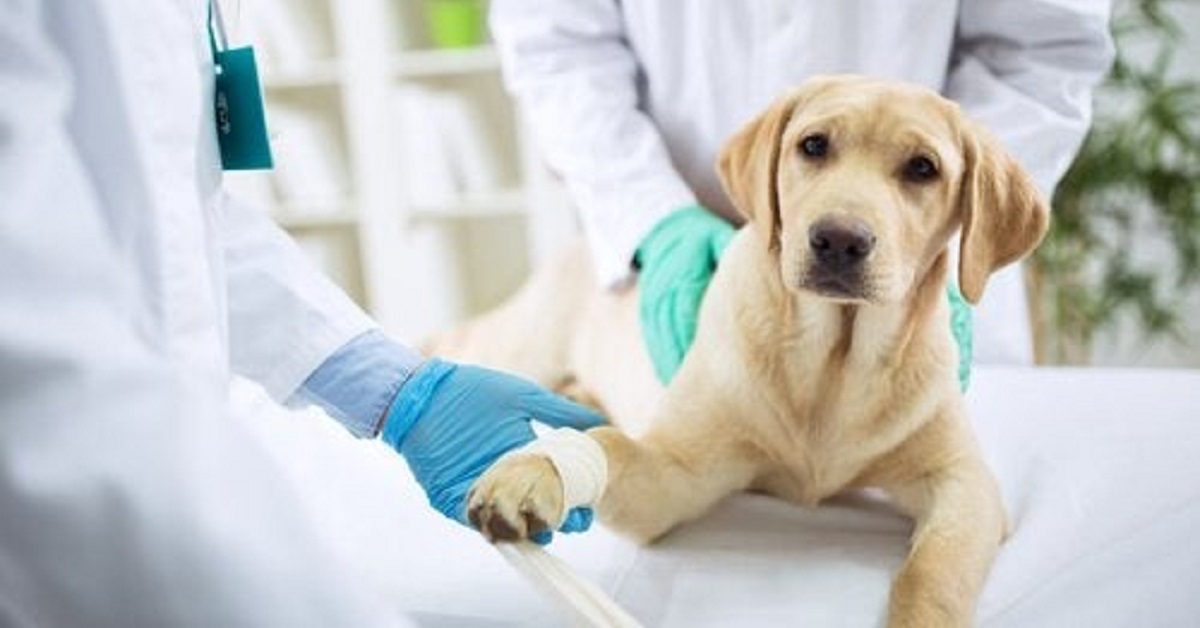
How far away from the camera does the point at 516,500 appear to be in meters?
0.74

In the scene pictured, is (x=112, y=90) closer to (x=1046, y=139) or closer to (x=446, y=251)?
(x=1046, y=139)

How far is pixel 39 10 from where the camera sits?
0.54 metres

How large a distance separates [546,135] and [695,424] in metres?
0.52

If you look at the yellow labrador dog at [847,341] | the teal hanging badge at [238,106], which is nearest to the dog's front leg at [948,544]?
the yellow labrador dog at [847,341]

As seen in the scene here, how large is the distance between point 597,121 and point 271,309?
0.55 m

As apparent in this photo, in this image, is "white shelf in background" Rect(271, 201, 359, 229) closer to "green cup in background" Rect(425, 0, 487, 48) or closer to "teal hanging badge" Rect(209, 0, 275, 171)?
"green cup in background" Rect(425, 0, 487, 48)

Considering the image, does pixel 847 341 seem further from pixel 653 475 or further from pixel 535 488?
pixel 535 488

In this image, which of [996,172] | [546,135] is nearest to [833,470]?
[996,172]

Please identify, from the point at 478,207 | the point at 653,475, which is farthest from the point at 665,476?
the point at 478,207

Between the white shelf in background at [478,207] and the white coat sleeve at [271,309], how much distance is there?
183 cm

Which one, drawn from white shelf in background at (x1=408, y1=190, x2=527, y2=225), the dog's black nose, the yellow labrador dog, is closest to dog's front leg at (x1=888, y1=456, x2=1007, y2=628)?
the yellow labrador dog

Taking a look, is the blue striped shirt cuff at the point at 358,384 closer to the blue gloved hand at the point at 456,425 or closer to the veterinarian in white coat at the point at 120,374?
the blue gloved hand at the point at 456,425

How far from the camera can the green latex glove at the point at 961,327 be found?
102 centimetres

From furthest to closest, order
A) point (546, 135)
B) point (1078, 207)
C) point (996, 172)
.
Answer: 1. point (1078, 207)
2. point (546, 135)
3. point (996, 172)
